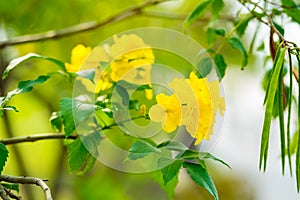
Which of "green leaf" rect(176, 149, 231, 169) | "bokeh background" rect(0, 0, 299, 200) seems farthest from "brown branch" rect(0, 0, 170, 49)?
"green leaf" rect(176, 149, 231, 169)

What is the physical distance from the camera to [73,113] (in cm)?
57

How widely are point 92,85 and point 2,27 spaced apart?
867mm

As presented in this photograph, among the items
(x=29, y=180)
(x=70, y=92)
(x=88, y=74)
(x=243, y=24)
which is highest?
(x=70, y=92)

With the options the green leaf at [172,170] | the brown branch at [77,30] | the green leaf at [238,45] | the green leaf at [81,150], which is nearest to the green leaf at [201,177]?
the green leaf at [172,170]

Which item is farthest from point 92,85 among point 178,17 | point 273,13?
point 178,17

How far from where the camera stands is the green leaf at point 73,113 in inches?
22.2

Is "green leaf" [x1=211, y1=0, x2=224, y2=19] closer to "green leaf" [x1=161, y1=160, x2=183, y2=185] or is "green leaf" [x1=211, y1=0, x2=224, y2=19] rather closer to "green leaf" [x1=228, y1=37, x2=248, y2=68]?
"green leaf" [x1=228, y1=37, x2=248, y2=68]

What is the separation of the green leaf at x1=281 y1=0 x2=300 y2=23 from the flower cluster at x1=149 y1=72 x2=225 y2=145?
19 centimetres

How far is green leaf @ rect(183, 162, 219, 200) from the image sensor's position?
1.73ft

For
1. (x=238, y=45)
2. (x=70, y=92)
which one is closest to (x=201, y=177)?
(x=238, y=45)

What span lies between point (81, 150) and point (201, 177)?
14cm

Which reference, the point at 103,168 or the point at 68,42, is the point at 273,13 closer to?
the point at 68,42

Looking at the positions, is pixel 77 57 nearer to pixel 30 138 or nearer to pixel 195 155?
pixel 30 138

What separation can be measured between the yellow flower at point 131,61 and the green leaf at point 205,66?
6 cm
